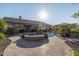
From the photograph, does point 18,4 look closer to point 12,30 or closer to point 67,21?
point 12,30

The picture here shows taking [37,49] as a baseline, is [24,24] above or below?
above

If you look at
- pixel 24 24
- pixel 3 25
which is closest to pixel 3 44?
pixel 3 25

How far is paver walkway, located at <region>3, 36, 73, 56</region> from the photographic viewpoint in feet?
16.9

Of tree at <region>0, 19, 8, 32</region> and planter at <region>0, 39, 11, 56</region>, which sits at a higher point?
tree at <region>0, 19, 8, 32</region>

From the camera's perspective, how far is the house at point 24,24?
5164mm

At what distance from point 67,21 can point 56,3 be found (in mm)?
360

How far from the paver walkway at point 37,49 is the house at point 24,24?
225 mm

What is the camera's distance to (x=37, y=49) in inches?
203

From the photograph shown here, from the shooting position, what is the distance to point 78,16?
5145 mm

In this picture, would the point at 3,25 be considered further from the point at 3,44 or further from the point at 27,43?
the point at 27,43

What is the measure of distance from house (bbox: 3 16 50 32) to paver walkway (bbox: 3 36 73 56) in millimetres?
225

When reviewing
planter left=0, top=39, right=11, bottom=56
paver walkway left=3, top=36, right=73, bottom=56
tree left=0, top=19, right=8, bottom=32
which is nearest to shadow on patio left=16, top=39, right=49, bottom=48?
paver walkway left=3, top=36, right=73, bottom=56

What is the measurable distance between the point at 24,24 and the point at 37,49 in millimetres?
485

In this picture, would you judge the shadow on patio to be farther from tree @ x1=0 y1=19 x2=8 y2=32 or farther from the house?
tree @ x1=0 y1=19 x2=8 y2=32
